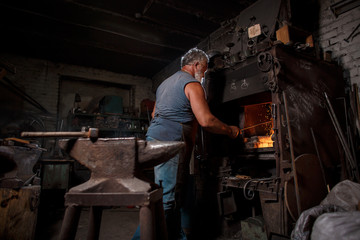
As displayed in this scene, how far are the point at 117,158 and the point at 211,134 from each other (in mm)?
2142

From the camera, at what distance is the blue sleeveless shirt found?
2230 millimetres

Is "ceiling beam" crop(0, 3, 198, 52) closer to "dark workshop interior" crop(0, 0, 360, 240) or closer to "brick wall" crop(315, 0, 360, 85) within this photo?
"dark workshop interior" crop(0, 0, 360, 240)

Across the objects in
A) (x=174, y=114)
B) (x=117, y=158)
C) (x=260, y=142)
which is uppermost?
(x=174, y=114)

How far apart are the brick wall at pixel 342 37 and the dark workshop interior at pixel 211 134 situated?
0.02 metres

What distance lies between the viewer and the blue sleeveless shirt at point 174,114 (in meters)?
2.23

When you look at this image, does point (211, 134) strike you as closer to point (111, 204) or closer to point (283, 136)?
point (283, 136)

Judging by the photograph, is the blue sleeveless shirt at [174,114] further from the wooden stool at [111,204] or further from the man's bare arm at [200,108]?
the wooden stool at [111,204]

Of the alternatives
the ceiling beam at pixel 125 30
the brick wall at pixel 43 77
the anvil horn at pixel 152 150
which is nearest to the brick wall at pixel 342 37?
the anvil horn at pixel 152 150

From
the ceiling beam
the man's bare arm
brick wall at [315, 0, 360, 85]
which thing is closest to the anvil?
the man's bare arm

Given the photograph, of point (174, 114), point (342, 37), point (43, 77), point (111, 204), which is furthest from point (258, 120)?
point (43, 77)

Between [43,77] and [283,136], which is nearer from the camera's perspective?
[283,136]

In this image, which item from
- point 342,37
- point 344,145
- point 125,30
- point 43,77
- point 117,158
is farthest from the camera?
point 43,77

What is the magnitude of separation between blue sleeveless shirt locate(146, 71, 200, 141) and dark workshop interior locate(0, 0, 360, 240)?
0.64 metres

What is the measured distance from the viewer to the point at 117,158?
1.48 m
